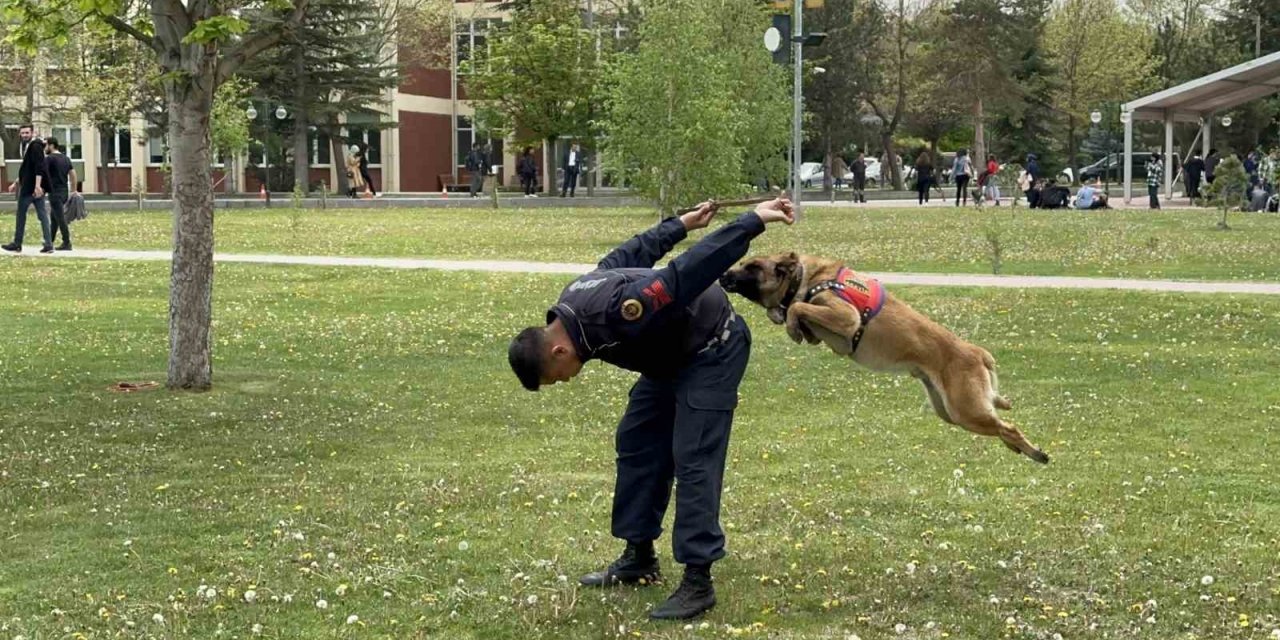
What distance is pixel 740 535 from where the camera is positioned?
261 inches

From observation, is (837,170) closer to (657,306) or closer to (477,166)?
(477,166)

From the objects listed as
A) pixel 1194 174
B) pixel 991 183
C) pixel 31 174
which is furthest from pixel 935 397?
pixel 1194 174

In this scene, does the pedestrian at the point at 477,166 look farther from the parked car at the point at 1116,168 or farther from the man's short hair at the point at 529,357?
the man's short hair at the point at 529,357

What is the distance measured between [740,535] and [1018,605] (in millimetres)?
1520

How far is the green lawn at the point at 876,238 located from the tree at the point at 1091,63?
3056 centimetres

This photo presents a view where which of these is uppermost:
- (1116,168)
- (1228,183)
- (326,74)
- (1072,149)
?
(326,74)

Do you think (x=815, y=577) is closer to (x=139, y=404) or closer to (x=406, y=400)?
(x=406, y=400)

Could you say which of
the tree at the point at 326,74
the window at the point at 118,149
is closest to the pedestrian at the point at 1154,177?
the tree at the point at 326,74

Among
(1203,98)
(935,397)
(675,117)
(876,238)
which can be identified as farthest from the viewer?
(1203,98)

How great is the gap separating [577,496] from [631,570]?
165cm

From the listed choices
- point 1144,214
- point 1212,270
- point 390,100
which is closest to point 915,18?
point 390,100

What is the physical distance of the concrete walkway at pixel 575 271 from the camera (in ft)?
55.2

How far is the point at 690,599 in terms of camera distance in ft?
17.6

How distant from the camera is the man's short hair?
4.96 metres
